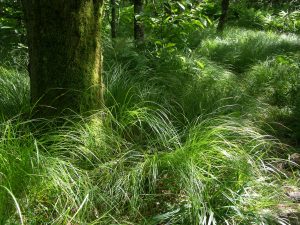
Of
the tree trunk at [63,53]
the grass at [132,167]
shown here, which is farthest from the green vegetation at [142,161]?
the tree trunk at [63,53]

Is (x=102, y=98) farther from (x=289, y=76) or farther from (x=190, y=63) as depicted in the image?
(x=289, y=76)

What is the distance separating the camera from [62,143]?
271 cm

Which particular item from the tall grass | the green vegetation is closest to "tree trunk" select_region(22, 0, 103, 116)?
the green vegetation

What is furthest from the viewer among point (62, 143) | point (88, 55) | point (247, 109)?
point (247, 109)

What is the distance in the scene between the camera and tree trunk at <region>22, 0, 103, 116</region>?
9.22 ft

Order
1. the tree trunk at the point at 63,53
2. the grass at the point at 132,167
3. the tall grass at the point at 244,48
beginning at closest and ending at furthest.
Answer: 1. the grass at the point at 132,167
2. the tree trunk at the point at 63,53
3. the tall grass at the point at 244,48

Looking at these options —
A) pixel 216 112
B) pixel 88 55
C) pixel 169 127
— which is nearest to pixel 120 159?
pixel 169 127

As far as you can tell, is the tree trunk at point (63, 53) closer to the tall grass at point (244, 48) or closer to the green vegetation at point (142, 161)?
the green vegetation at point (142, 161)

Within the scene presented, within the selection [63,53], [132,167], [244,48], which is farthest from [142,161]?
[244,48]

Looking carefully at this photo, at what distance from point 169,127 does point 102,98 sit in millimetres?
634

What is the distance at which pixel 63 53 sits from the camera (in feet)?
9.48

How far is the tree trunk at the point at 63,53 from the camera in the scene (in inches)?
111

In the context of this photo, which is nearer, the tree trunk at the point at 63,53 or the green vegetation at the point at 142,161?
the green vegetation at the point at 142,161

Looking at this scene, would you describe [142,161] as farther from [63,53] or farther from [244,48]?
[244,48]
